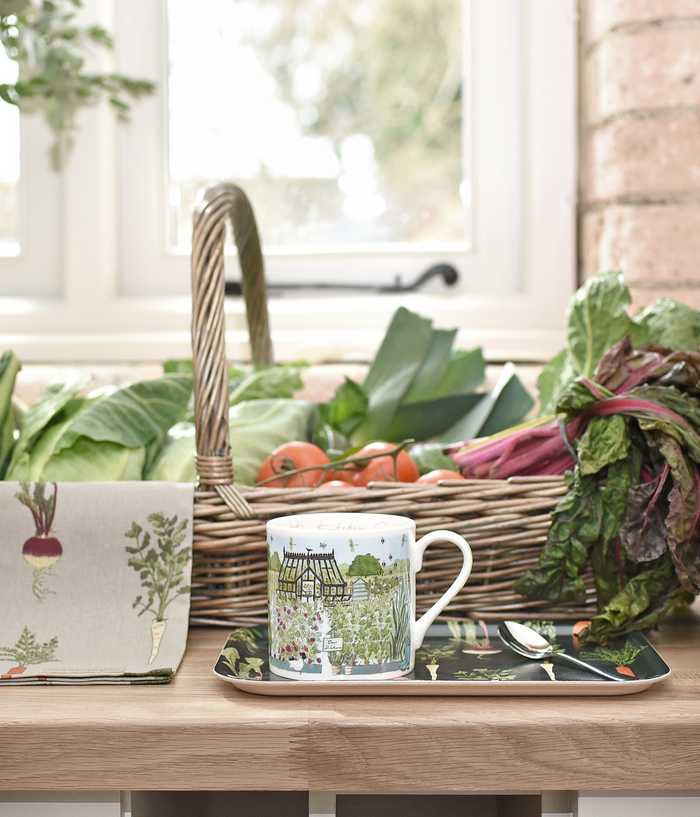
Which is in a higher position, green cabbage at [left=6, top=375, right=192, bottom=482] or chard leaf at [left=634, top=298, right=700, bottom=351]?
chard leaf at [left=634, top=298, right=700, bottom=351]

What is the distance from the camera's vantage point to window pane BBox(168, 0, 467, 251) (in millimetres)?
1657

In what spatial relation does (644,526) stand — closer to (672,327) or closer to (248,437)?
(672,327)

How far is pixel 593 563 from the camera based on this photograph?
78 centimetres

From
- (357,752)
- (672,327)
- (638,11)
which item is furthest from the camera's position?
(638,11)

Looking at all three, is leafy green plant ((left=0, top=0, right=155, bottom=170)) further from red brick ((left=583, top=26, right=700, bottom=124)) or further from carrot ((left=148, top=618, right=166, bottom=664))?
carrot ((left=148, top=618, right=166, bottom=664))

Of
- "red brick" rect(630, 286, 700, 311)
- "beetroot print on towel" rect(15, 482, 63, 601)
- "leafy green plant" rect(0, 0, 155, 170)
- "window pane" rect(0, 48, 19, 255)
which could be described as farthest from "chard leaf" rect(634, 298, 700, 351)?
"window pane" rect(0, 48, 19, 255)

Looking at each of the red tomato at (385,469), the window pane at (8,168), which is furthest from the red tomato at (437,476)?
the window pane at (8,168)

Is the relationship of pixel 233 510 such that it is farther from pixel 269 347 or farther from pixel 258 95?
pixel 258 95

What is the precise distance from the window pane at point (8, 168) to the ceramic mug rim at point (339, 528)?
3.82ft

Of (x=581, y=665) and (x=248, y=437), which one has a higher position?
(x=248, y=437)

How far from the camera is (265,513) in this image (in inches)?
30.8

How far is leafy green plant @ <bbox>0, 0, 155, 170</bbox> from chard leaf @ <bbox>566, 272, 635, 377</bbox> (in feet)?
2.80

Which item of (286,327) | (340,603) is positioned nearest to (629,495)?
(340,603)

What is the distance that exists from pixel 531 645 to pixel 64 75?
124cm
